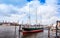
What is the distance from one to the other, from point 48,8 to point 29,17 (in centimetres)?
98

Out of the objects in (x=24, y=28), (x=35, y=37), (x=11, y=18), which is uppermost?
(x=11, y=18)

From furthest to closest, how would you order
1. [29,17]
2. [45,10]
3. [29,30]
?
[29,30] → [29,17] → [45,10]

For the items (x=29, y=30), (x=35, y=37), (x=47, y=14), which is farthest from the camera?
(x=35, y=37)

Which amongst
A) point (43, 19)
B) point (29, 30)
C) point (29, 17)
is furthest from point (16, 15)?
point (29, 30)

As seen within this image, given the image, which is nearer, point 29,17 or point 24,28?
point 29,17

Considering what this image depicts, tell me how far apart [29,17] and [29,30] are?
5.76 feet

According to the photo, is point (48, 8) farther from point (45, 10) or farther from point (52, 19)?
point (52, 19)

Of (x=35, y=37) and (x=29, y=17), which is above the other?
(x=29, y=17)

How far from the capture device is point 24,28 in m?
7.76

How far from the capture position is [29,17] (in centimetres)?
596

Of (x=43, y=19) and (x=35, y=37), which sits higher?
(x=43, y=19)

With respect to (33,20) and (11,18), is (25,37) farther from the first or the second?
(11,18)

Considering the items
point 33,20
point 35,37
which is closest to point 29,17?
point 33,20

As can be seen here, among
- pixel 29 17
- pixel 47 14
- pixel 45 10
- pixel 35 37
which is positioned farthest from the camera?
pixel 35 37
